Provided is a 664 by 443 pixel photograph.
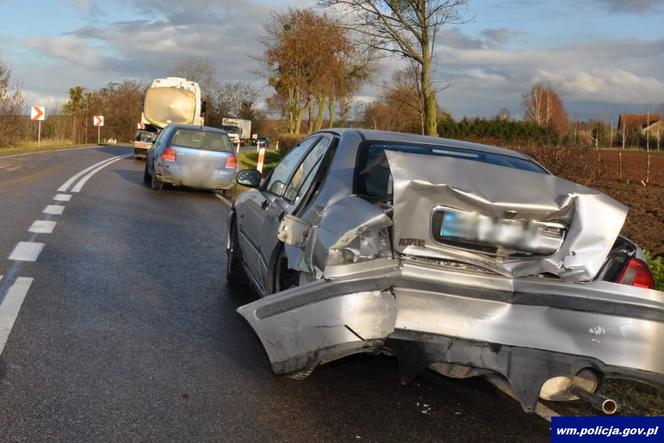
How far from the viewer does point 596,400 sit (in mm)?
3838

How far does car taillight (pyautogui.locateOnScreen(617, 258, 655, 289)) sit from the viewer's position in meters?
4.14

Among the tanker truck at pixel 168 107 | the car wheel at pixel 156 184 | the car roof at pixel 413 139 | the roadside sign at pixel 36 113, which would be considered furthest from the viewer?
the roadside sign at pixel 36 113

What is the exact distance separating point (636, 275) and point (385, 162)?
1559 mm

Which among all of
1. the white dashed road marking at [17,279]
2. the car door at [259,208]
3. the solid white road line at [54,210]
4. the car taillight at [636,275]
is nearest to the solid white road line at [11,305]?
the white dashed road marking at [17,279]

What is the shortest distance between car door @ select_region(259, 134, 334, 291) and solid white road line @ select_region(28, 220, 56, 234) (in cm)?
533

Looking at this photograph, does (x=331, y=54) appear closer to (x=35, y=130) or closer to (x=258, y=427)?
(x=35, y=130)

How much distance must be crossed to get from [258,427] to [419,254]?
1.22 m

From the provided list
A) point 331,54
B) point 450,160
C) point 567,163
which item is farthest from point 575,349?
point 331,54

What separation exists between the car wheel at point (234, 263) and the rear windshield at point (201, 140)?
9565 mm

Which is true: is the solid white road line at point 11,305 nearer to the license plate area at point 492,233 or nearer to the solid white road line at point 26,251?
the solid white road line at point 26,251

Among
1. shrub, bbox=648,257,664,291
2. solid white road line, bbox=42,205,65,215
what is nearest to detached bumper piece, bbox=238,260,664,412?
shrub, bbox=648,257,664,291

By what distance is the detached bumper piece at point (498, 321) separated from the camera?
12.7 feet

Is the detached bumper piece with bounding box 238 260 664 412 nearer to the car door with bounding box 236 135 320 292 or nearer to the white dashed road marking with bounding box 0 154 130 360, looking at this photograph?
the car door with bounding box 236 135 320 292

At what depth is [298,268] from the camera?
4488 mm
